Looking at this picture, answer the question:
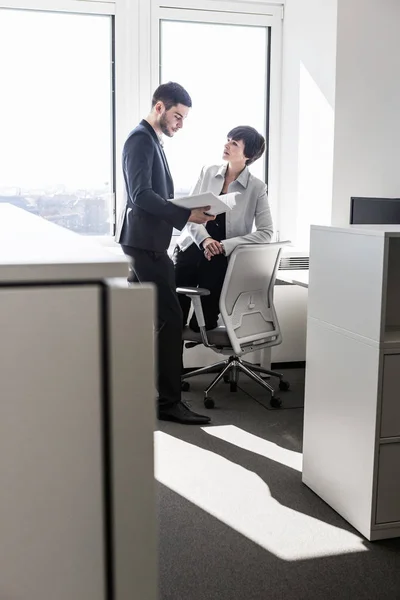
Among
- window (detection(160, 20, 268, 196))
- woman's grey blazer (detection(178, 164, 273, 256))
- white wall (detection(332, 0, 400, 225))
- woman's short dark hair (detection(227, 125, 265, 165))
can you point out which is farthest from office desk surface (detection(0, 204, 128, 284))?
window (detection(160, 20, 268, 196))

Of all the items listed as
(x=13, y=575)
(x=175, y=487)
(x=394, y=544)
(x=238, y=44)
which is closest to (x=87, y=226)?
(x=238, y=44)

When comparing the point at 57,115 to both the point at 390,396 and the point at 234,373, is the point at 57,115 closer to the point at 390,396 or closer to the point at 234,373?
the point at 234,373

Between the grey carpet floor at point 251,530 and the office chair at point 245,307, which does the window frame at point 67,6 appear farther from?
the grey carpet floor at point 251,530

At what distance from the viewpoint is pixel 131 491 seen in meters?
0.52

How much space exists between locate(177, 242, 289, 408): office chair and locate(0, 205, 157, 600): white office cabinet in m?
3.11

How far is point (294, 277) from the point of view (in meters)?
3.92

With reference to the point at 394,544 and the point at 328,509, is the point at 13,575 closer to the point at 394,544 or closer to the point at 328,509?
the point at 394,544

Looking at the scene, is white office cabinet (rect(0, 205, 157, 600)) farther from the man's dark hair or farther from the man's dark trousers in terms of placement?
the man's dark hair

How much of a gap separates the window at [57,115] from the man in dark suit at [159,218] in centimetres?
118

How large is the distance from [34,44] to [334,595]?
12.2ft

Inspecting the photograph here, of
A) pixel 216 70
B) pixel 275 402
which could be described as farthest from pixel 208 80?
pixel 275 402

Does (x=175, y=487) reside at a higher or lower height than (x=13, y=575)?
lower

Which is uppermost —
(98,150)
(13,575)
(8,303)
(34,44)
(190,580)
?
(34,44)

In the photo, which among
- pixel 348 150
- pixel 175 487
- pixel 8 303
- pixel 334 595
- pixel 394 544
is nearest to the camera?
pixel 8 303
